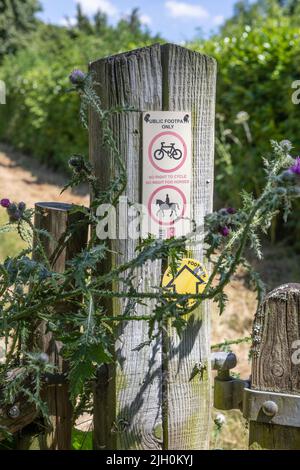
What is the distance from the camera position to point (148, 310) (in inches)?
66.6

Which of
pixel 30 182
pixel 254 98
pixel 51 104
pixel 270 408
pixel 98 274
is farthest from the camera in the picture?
pixel 51 104

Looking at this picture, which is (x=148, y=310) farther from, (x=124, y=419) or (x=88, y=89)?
(x=88, y=89)

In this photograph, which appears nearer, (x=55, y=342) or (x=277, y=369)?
(x=277, y=369)

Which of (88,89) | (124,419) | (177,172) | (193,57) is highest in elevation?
(193,57)

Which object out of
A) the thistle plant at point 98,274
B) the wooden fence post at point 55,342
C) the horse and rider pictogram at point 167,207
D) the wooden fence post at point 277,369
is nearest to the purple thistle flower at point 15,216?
the thistle plant at point 98,274

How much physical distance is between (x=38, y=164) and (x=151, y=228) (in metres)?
10.3

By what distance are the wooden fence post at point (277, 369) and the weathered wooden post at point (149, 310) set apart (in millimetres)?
188

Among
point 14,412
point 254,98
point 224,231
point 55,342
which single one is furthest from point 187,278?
point 254,98

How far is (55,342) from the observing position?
1857 millimetres

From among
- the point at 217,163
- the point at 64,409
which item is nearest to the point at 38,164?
the point at 217,163

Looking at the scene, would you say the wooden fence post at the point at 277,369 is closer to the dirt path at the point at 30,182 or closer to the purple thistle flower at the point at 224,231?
the purple thistle flower at the point at 224,231

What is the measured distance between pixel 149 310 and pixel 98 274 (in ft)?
0.56

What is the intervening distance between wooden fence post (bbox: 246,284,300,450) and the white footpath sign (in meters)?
0.32

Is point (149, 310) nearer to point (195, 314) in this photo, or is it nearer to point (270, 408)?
point (195, 314)
